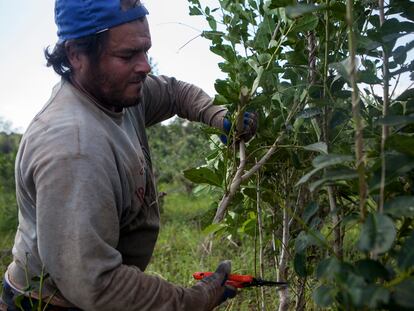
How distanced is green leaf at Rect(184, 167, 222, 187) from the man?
23 cm

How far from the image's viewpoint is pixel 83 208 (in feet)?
4.77

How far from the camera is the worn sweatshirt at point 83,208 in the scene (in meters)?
1.46

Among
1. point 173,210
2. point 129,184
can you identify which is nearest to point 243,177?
point 129,184

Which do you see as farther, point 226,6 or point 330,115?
point 226,6

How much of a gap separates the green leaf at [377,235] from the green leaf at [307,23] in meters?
0.75

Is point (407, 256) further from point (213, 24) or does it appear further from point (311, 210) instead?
point (213, 24)

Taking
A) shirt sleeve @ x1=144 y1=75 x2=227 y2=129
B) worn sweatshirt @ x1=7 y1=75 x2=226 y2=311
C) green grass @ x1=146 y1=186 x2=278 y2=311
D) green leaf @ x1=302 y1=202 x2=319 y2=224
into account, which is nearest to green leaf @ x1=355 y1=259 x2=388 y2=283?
green leaf @ x1=302 y1=202 x2=319 y2=224

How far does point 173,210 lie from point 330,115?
6317 mm

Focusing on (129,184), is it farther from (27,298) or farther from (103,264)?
(27,298)

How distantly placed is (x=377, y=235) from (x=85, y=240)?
843 mm

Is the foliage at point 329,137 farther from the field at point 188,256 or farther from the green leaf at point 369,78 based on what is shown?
the field at point 188,256

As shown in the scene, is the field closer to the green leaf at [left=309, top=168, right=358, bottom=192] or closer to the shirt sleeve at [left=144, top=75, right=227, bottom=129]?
the shirt sleeve at [left=144, top=75, right=227, bottom=129]

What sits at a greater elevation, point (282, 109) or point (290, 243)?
point (282, 109)

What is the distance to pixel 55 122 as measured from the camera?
1.62 m
